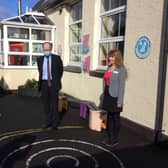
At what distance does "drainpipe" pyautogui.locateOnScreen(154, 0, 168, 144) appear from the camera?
529 centimetres

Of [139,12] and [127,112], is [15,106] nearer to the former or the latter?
[127,112]

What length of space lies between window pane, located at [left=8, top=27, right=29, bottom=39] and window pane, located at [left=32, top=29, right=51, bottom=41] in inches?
13.5

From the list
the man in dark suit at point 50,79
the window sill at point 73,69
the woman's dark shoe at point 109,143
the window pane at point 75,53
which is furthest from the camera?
the window pane at point 75,53

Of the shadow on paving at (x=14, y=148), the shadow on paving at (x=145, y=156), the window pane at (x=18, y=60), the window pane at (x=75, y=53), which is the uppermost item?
the window pane at (x=75, y=53)

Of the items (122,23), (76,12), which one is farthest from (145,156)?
(76,12)

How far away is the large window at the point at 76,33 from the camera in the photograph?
33.6 feet

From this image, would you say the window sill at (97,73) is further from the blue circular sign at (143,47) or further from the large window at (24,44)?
the large window at (24,44)

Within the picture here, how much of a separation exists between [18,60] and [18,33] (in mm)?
1256

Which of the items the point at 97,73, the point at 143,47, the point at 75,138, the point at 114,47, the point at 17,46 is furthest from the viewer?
the point at 17,46

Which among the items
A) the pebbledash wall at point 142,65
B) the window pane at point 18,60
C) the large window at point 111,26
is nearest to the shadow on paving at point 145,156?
the pebbledash wall at point 142,65

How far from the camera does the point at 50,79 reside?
20.0 feet

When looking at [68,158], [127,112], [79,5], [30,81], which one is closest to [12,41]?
[30,81]

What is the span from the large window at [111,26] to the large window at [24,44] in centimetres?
488

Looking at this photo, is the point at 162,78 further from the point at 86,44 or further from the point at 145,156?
the point at 86,44
